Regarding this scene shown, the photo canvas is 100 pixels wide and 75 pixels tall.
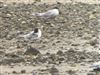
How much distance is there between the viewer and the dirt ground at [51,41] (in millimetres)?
11134

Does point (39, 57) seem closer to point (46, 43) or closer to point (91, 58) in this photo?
point (91, 58)

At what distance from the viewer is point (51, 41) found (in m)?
14.2

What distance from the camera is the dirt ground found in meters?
11.1

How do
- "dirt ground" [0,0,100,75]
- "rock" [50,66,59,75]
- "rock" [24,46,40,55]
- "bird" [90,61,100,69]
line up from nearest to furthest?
1. "rock" [50,66,59,75]
2. "bird" [90,61,100,69]
3. "dirt ground" [0,0,100,75]
4. "rock" [24,46,40,55]

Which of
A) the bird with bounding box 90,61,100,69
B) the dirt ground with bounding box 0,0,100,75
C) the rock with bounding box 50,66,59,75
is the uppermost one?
the bird with bounding box 90,61,100,69

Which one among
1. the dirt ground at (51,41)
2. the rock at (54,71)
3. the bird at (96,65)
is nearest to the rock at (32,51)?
the dirt ground at (51,41)

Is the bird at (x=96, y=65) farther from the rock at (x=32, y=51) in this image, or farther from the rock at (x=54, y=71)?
the rock at (x=32, y=51)

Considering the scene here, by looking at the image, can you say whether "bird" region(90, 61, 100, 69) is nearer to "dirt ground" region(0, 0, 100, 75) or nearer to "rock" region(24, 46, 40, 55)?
"dirt ground" region(0, 0, 100, 75)

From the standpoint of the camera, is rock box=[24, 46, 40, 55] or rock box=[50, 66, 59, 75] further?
rock box=[24, 46, 40, 55]

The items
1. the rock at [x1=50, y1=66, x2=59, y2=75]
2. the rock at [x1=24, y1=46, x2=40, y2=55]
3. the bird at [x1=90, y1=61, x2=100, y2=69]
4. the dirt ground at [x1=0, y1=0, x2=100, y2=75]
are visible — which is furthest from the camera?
the rock at [x1=24, y1=46, x2=40, y2=55]

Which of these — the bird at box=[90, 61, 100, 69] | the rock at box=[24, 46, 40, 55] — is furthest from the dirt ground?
the bird at box=[90, 61, 100, 69]

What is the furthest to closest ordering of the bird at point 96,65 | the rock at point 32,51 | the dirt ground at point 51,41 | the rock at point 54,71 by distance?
the rock at point 32,51 → the dirt ground at point 51,41 → the bird at point 96,65 → the rock at point 54,71

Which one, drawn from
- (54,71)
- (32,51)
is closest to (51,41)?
(32,51)

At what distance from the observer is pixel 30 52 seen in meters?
12.4
